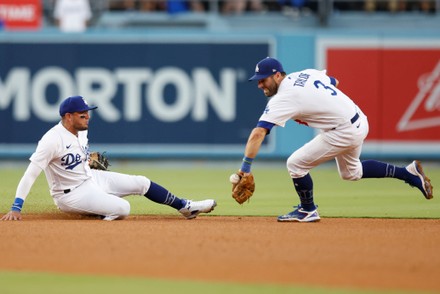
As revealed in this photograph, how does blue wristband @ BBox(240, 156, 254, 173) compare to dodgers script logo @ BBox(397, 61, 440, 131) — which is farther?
dodgers script logo @ BBox(397, 61, 440, 131)

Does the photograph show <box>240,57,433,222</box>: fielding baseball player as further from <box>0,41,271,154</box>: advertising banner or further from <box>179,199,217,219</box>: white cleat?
<box>0,41,271,154</box>: advertising banner

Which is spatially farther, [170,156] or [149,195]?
[170,156]

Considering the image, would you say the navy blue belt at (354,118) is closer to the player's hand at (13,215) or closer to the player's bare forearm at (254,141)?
the player's bare forearm at (254,141)

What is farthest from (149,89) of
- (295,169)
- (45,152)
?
(45,152)

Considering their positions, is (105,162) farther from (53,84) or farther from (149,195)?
(53,84)

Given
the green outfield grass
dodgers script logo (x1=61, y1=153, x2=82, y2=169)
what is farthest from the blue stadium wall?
dodgers script logo (x1=61, y1=153, x2=82, y2=169)

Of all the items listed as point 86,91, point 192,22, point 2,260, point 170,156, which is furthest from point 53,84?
point 2,260

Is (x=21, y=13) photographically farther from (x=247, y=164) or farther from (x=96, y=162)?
(x=247, y=164)
